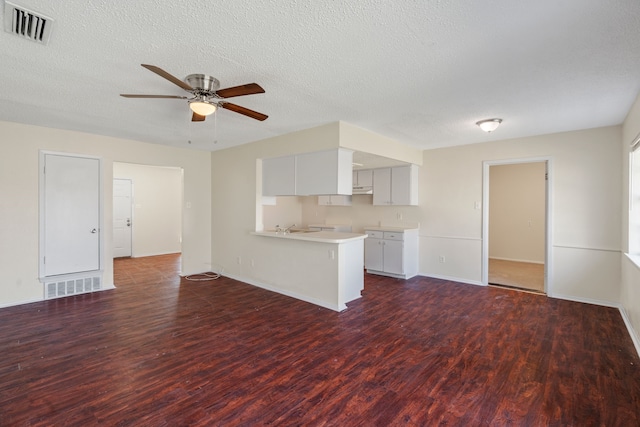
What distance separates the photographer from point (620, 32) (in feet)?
6.15

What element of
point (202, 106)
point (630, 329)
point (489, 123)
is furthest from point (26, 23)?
point (630, 329)

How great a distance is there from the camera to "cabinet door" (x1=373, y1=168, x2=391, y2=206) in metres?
5.84

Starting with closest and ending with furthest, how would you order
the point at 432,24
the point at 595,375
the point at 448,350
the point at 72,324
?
1. the point at 432,24
2. the point at 595,375
3. the point at 448,350
4. the point at 72,324

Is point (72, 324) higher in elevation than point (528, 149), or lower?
lower

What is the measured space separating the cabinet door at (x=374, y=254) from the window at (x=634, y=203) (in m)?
3.31

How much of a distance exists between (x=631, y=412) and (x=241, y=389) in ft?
8.75

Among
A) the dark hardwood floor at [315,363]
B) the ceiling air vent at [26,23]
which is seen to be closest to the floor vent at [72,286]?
the dark hardwood floor at [315,363]

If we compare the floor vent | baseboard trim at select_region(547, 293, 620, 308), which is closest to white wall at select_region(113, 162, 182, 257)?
the floor vent

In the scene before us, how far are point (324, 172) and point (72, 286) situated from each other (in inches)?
165

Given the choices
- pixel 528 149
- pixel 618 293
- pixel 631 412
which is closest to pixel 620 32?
A: pixel 631 412

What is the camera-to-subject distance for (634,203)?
11.0ft

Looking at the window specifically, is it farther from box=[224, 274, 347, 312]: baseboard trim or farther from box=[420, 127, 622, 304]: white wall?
box=[224, 274, 347, 312]: baseboard trim

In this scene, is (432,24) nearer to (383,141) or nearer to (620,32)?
(620,32)

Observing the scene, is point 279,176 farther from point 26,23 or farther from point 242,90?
point 26,23
